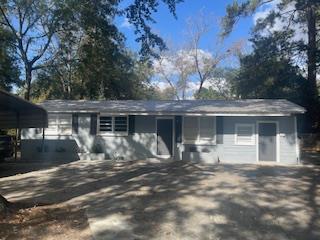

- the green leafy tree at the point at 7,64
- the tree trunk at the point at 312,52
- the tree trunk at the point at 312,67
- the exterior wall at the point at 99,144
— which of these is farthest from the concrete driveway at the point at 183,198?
the green leafy tree at the point at 7,64

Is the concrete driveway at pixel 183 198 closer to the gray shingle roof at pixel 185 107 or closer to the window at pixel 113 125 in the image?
the gray shingle roof at pixel 185 107

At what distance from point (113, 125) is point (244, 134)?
20.0ft

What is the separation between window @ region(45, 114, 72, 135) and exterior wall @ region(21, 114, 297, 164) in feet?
0.82

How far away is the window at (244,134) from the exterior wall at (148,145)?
14 centimetres

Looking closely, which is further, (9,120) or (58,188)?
(9,120)

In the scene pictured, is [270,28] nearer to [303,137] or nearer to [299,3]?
[299,3]

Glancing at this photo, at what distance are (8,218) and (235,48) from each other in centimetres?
3544

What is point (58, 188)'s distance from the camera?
11.0 metres

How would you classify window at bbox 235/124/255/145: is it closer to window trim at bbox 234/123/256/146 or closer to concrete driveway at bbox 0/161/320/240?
window trim at bbox 234/123/256/146

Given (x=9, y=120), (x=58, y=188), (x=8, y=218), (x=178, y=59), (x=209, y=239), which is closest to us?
(x=209, y=239)

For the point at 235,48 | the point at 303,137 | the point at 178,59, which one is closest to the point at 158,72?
the point at 178,59

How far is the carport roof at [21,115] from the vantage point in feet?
49.7

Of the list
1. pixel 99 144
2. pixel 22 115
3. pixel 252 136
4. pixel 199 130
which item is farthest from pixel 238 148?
pixel 22 115

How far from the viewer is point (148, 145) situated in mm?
18859
